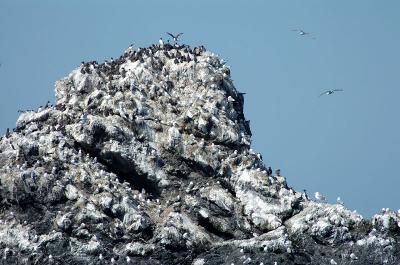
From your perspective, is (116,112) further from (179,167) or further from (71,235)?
(71,235)

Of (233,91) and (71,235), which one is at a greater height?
(233,91)

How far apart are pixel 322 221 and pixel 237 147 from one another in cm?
1643

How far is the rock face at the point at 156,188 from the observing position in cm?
9812

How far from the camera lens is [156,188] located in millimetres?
107875

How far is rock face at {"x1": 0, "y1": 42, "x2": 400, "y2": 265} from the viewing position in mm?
98125

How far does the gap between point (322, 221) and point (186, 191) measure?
1557 centimetres

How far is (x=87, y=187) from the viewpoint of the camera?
104 metres

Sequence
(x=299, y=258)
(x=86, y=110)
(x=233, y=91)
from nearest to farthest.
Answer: (x=299, y=258), (x=86, y=110), (x=233, y=91)

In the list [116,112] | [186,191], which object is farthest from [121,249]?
[116,112]

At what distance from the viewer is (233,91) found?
12188 cm

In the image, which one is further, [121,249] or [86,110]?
[86,110]

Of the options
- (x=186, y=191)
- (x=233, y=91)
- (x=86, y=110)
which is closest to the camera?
(x=186, y=191)

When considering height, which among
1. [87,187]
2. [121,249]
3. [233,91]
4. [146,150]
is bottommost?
[121,249]

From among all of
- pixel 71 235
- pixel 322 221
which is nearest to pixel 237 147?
pixel 322 221
